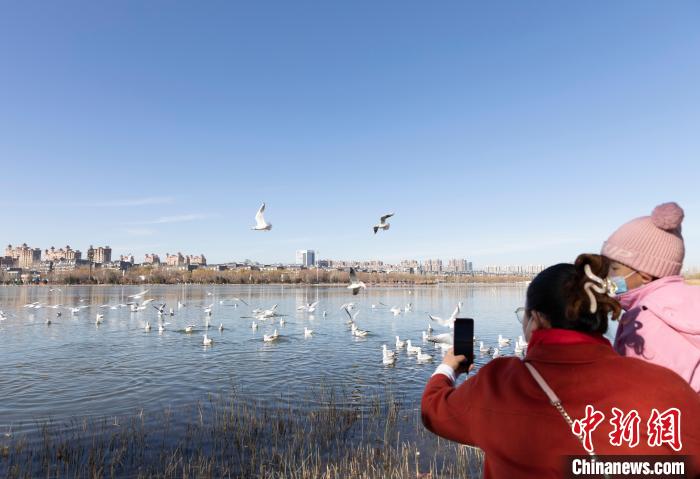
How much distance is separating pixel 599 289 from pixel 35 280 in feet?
525

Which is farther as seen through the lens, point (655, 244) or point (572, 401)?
point (655, 244)

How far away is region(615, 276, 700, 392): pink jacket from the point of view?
8.49 feet

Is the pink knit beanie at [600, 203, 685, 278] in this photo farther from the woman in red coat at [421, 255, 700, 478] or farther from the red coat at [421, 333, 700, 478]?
the red coat at [421, 333, 700, 478]

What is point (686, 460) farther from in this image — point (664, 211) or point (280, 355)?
point (280, 355)

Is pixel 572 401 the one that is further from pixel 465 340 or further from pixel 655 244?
pixel 655 244

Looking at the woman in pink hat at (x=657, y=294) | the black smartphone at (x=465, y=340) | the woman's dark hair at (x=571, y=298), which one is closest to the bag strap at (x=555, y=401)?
the woman's dark hair at (x=571, y=298)

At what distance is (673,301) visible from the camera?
2.66 metres

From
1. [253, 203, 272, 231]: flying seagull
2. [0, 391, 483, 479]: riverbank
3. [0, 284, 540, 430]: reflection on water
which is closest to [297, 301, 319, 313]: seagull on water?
[0, 284, 540, 430]: reflection on water

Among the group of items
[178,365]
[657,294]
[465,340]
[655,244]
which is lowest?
[178,365]

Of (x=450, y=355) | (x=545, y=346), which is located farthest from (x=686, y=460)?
(x=450, y=355)

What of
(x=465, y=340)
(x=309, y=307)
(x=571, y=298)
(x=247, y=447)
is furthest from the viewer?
(x=309, y=307)

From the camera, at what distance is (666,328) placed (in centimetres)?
268

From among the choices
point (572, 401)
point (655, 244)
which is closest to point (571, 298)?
point (572, 401)

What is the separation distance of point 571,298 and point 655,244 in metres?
1.24
